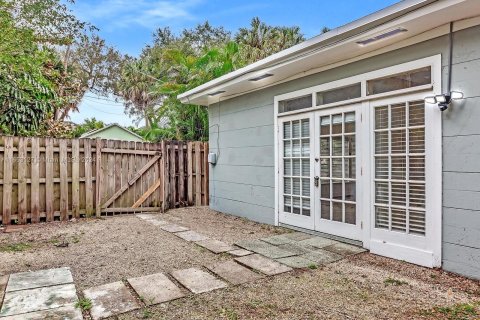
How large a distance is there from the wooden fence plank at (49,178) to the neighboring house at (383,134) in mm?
3547

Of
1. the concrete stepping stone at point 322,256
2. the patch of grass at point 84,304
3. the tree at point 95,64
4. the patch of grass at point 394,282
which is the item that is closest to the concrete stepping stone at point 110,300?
the patch of grass at point 84,304

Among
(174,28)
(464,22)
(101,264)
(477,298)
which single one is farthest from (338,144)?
(174,28)

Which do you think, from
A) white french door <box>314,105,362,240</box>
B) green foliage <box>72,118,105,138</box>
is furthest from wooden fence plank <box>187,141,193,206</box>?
green foliage <box>72,118,105,138</box>

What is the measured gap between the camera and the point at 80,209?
636 cm

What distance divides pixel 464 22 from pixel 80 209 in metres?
6.70

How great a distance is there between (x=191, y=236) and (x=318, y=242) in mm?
1917

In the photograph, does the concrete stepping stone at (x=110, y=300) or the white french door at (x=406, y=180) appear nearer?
the concrete stepping stone at (x=110, y=300)

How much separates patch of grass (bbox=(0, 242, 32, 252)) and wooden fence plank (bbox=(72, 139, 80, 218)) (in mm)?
1714

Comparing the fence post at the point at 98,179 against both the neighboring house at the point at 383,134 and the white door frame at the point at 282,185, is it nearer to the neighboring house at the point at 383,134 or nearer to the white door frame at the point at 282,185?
the neighboring house at the point at 383,134

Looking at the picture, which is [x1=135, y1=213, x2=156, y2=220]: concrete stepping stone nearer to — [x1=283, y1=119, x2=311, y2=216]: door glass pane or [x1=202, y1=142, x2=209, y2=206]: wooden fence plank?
[x1=202, y1=142, x2=209, y2=206]: wooden fence plank

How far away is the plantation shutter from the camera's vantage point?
11.7 ft

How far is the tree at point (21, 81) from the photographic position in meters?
5.59

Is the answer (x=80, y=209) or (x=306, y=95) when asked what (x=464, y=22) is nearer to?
(x=306, y=95)

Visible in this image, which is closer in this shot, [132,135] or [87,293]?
[87,293]
